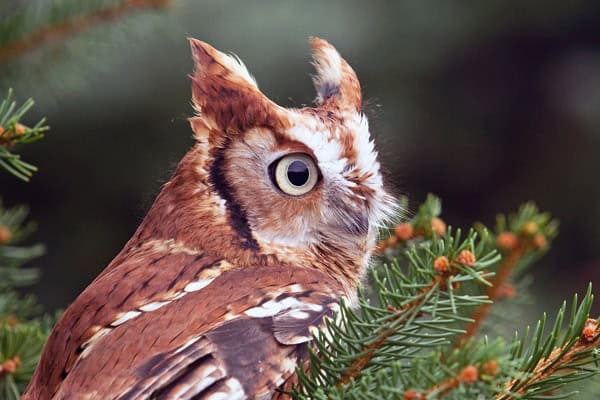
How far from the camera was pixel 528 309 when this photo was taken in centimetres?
430

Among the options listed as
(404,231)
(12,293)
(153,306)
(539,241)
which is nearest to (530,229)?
(539,241)

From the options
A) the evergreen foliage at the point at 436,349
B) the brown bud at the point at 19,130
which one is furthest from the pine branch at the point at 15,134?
the evergreen foliage at the point at 436,349

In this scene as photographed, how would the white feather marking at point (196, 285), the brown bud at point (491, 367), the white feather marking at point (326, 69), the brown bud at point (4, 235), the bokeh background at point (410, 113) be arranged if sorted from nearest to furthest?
the brown bud at point (491, 367) < the white feather marking at point (196, 285) < the brown bud at point (4, 235) < the white feather marking at point (326, 69) < the bokeh background at point (410, 113)

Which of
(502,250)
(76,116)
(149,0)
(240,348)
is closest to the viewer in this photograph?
(240,348)

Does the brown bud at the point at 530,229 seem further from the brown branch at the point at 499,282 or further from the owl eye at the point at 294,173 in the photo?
the owl eye at the point at 294,173

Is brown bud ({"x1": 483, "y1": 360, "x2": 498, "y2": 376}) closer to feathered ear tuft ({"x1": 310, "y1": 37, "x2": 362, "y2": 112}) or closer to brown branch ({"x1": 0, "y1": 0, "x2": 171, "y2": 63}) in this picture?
feathered ear tuft ({"x1": 310, "y1": 37, "x2": 362, "y2": 112})

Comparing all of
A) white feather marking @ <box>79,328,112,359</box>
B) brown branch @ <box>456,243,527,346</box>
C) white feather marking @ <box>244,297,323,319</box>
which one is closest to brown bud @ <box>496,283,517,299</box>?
brown branch @ <box>456,243,527,346</box>

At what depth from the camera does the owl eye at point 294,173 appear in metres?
2.27

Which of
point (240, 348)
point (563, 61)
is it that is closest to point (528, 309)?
point (563, 61)

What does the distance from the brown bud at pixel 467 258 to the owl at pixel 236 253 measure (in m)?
0.53

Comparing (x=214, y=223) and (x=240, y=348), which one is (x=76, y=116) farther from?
(x=240, y=348)

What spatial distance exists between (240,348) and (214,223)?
0.54 metres

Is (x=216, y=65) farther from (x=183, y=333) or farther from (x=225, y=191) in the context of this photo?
(x=183, y=333)

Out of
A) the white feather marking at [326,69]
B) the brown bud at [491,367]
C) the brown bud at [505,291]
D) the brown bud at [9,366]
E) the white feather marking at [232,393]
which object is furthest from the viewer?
the white feather marking at [326,69]
